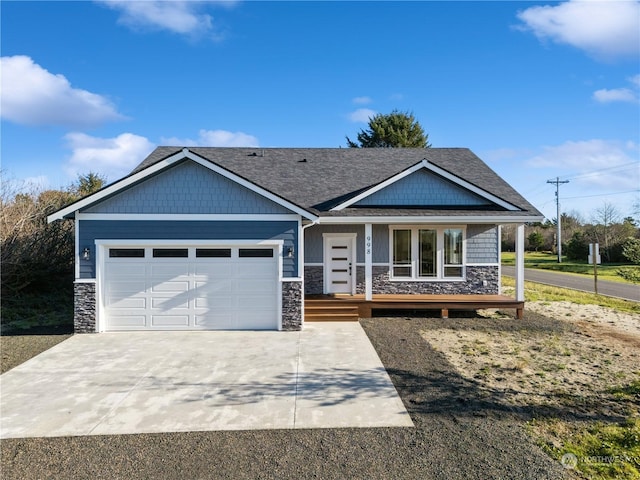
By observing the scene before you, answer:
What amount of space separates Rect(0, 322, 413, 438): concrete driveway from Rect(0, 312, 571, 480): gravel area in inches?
10.4

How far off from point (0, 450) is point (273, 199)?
707 cm

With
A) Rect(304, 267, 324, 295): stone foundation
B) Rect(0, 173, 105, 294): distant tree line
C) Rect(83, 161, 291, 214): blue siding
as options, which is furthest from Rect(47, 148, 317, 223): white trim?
Rect(0, 173, 105, 294): distant tree line

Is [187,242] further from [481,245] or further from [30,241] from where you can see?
[481,245]

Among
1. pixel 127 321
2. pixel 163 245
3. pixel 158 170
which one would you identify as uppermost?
pixel 158 170

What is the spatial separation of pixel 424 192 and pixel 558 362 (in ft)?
21.4

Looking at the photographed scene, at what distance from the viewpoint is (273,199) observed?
10.0 meters

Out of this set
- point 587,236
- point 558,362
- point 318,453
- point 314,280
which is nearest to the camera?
point 318,453

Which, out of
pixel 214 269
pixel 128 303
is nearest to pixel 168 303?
pixel 128 303

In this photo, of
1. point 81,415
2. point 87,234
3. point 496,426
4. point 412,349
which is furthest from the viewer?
point 87,234

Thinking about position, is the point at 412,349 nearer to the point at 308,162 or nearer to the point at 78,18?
the point at 308,162

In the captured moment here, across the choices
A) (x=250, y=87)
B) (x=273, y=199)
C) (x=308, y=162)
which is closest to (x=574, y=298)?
(x=308, y=162)

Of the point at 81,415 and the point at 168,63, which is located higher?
the point at 168,63

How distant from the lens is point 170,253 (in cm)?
1017

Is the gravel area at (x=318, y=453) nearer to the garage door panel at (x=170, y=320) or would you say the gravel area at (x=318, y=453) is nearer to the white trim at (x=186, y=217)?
the garage door panel at (x=170, y=320)
